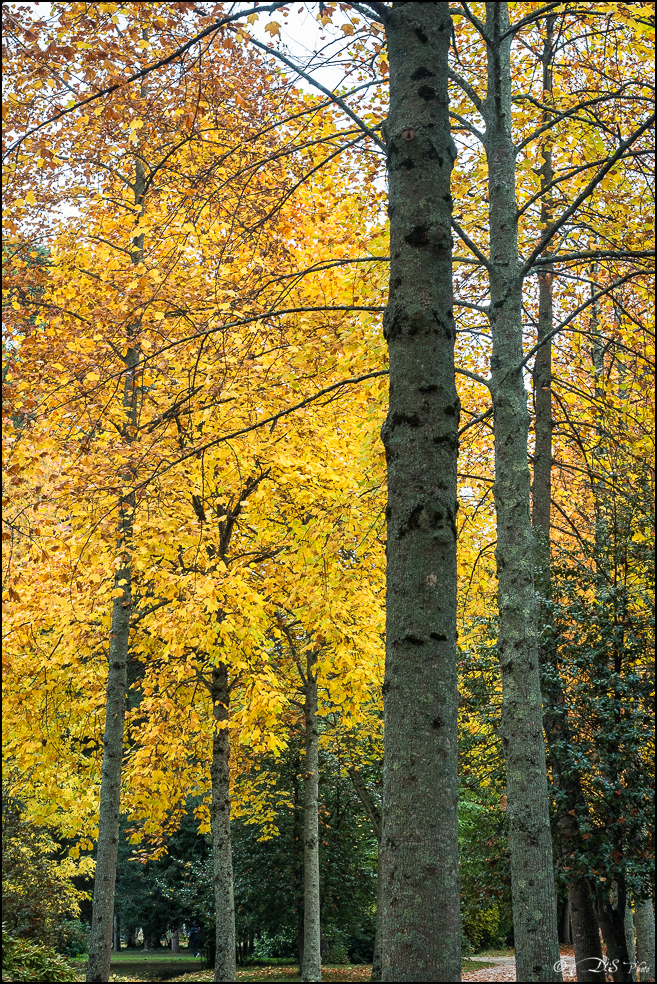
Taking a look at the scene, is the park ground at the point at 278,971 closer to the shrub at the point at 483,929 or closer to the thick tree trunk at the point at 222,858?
the shrub at the point at 483,929

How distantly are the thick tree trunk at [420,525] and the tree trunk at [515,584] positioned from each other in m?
2.74

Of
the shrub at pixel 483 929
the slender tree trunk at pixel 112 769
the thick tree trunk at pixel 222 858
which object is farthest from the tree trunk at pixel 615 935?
the shrub at pixel 483 929

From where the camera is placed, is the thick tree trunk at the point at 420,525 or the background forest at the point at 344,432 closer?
the thick tree trunk at the point at 420,525

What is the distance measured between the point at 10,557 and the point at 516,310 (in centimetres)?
594

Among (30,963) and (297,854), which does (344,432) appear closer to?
(30,963)

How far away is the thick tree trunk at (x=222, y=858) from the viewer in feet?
36.9

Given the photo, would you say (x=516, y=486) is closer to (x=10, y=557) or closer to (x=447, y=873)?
(x=447, y=873)

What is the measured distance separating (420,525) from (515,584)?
2.91 metres

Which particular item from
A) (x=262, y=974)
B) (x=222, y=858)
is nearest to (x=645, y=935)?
(x=222, y=858)

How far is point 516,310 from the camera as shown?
670 centimetres

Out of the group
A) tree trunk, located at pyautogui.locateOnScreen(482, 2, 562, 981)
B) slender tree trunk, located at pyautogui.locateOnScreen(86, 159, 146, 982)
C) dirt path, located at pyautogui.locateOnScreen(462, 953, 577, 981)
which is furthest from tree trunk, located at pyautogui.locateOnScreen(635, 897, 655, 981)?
tree trunk, located at pyautogui.locateOnScreen(482, 2, 562, 981)

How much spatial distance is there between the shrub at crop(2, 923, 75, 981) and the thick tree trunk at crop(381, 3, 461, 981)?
28.2 feet

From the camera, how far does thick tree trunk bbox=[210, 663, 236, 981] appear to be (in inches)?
442

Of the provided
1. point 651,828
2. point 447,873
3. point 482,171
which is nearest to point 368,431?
point 482,171
